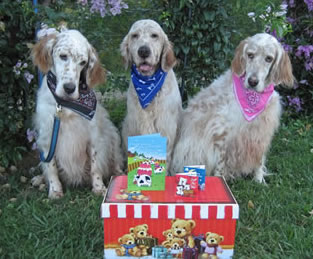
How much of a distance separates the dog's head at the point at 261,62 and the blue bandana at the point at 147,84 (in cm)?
74

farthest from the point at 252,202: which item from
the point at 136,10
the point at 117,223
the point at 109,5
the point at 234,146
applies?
the point at 136,10

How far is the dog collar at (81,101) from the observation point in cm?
322

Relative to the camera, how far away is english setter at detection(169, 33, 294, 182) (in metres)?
3.45

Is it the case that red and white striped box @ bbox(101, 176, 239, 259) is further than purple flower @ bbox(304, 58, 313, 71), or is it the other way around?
purple flower @ bbox(304, 58, 313, 71)

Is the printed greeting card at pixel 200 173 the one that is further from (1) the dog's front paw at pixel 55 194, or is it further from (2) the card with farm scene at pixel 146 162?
(1) the dog's front paw at pixel 55 194

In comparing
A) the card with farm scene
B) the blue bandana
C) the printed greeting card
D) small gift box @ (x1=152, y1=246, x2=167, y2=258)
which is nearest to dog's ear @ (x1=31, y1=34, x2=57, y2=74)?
the blue bandana

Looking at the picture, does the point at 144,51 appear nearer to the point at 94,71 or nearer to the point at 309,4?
the point at 94,71

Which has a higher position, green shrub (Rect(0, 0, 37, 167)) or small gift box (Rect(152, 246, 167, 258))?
green shrub (Rect(0, 0, 37, 167))

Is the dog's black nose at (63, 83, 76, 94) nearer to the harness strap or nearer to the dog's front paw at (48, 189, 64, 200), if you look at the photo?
the harness strap

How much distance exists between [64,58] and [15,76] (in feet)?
2.99

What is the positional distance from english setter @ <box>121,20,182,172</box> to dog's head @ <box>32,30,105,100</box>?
1.75 ft

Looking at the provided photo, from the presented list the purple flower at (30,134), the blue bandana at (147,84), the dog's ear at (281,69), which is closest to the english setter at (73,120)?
the purple flower at (30,134)

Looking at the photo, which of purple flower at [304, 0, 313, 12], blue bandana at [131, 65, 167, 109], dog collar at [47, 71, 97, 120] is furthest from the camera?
purple flower at [304, 0, 313, 12]

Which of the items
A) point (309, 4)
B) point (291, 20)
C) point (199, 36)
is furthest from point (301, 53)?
point (199, 36)
